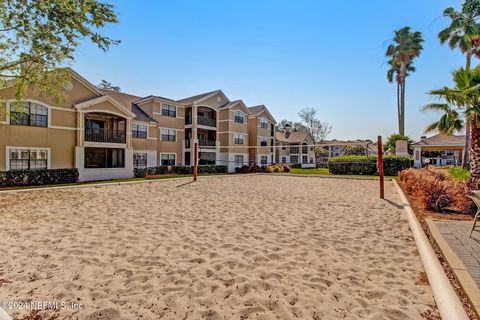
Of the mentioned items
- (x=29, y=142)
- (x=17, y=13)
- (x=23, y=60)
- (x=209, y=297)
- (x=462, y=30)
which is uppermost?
(x=462, y=30)

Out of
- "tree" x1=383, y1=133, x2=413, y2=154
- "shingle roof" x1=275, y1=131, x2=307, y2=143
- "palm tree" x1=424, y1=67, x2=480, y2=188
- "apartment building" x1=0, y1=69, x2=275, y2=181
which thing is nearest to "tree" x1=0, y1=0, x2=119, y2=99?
"apartment building" x1=0, y1=69, x2=275, y2=181

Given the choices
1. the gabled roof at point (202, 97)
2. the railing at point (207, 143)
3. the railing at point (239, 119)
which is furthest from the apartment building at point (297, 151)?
the railing at point (207, 143)

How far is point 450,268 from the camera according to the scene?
3.84 meters

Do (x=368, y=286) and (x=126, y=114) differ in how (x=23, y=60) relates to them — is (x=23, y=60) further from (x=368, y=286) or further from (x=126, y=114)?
(x=126, y=114)

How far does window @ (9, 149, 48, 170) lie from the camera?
52.6 ft

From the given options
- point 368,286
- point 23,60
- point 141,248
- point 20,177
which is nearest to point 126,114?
point 20,177

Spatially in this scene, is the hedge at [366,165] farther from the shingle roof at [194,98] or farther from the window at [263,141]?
the shingle roof at [194,98]

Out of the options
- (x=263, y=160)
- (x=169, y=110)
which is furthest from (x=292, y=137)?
(x=169, y=110)

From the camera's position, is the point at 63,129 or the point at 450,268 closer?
the point at 450,268

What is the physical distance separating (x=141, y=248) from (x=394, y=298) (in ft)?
13.2

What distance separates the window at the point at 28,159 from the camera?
16031mm

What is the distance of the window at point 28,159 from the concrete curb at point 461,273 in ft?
68.0

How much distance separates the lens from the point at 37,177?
15.5 metres

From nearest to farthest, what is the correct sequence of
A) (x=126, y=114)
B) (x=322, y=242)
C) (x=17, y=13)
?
1. (x=322, y=242)
2. (x=17, y=13)
3. (x=126, y=114)
